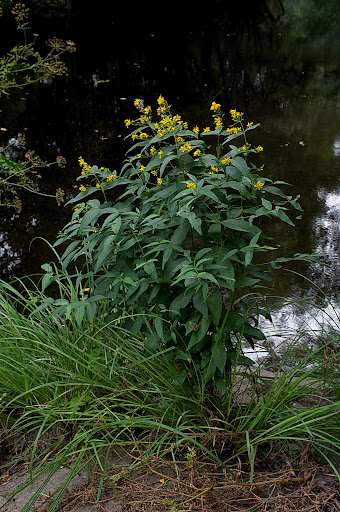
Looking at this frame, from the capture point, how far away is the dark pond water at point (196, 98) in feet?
15.5

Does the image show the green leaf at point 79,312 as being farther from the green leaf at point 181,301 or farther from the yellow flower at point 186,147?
the yellow flower at point 186,147

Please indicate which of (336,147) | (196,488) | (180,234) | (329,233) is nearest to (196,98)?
(336,147)

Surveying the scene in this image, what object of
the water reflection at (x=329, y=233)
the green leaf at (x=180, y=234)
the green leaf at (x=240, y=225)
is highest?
the green leaf at (x=240, y=225)

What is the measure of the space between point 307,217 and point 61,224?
7.26ft

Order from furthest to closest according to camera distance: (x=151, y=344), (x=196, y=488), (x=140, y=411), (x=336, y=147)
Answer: (x=336, y=147) < (x=140, y=411) < (x=151, y=344) < (x=196, y=488)

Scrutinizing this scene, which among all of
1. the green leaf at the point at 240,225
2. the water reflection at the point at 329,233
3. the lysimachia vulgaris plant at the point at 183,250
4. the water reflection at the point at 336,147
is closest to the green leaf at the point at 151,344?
the lysimachia vulgaris plant at the point at 183,250

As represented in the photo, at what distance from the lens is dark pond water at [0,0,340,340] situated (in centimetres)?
473

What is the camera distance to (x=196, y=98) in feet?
27.5

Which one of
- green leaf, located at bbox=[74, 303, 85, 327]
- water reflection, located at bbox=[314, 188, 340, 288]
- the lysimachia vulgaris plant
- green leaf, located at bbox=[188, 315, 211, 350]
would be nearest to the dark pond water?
water reflection, located at bbox=[314, 188, 340, 288]

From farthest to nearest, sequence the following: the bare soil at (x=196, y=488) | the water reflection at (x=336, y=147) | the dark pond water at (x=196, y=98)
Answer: the water reflection at (x=336, y=147) → the dark pond water at (x=196, y=98) → the bare soil at (x=196, y=488)

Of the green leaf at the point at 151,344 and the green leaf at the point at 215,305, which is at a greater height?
the green leaf at the point at 215,305

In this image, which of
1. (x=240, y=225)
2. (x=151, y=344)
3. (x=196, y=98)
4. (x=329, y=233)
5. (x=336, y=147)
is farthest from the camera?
(x=196, y=98)

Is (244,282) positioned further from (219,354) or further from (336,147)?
(336,147)

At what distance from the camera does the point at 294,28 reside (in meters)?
14.6
